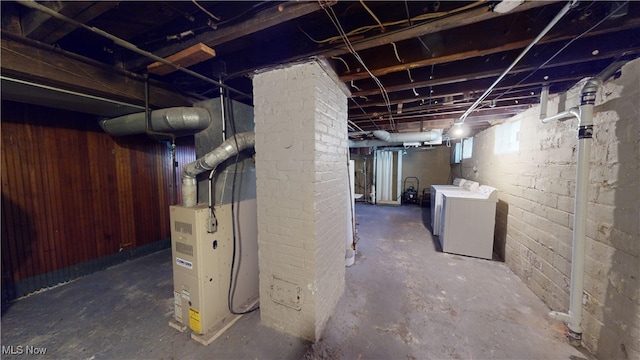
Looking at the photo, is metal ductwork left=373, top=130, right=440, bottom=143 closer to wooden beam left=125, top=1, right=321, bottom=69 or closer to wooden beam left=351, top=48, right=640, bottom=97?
wooden beam left=351, top=48, right=640, bottom=97

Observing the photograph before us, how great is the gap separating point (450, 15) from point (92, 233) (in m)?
4.60

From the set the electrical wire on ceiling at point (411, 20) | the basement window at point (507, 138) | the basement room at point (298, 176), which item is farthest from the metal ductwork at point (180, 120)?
the basement window at point (507, 138)

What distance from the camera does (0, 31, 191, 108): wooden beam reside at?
51.3 inches

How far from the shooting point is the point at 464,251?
3264 mm

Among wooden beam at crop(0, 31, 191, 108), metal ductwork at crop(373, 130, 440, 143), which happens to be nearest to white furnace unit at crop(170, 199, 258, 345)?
wooden beam at crop(0, 31, 191, 108)

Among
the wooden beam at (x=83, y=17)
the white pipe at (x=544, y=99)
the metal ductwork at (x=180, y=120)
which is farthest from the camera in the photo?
the white pipe at (x=544, y=99)

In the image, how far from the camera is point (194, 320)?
1.76 meters

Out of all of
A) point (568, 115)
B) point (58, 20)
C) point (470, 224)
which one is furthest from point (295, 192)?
point (470, 224)

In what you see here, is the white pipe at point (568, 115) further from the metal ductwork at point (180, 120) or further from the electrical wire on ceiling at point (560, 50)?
the metal ductwork at point (180, 120)

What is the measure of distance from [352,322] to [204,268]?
4.61 ft

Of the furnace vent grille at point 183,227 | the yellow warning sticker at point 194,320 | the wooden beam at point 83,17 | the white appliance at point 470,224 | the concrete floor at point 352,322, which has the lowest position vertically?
the concrete floor at point 352,322

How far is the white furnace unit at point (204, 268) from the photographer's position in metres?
1.72

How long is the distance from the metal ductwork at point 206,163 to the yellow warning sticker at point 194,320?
91 centimetres

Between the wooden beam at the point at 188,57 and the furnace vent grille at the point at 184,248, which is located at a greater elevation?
the wooden beam at the point at 188,57
